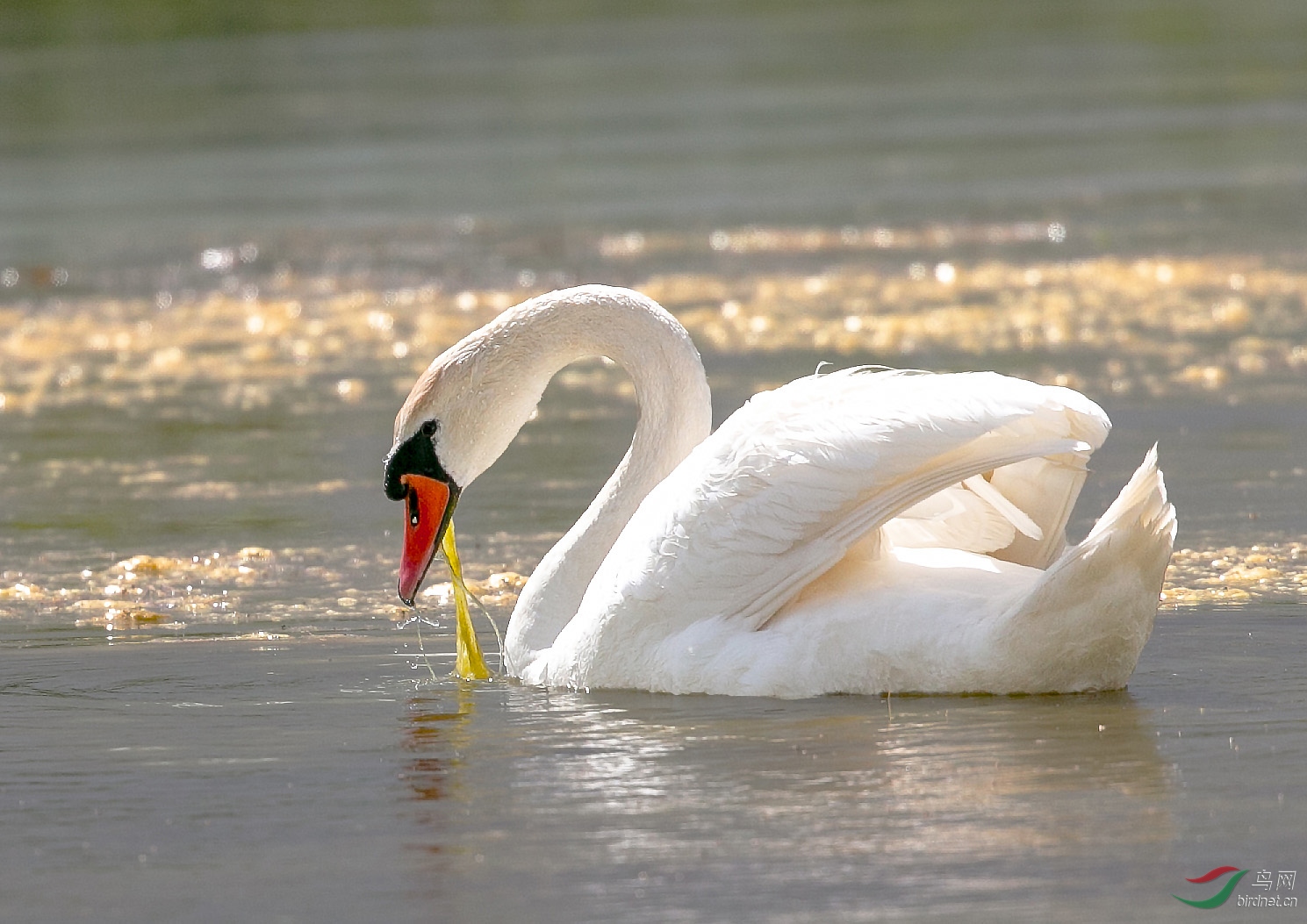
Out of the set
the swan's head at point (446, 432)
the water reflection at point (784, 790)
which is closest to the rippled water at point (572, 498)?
the water reflection at point (784, 790)

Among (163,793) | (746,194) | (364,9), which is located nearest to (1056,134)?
(746,194)

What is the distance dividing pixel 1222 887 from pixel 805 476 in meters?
1.95

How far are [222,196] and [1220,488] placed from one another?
16.8 meters

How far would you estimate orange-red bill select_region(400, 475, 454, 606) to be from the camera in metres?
7.10

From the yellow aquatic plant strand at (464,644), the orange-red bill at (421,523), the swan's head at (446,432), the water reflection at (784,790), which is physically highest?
the swan's head at (446,432)

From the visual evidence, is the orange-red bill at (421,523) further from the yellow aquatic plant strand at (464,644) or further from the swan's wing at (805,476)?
the swan's wing at (805,476)

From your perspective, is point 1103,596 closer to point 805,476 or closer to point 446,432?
point 805,476

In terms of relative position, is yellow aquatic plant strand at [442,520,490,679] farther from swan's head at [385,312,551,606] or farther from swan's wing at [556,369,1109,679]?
swan's wing at [556,369,1109,679]

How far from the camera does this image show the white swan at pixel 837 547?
6.19 meters

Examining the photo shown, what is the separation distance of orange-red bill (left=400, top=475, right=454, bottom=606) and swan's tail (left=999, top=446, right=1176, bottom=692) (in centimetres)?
182

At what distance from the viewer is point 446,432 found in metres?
7.16

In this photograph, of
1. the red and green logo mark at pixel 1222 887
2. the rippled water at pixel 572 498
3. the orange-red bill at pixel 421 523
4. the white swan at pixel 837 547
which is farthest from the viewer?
the orange-red bill at pixel 421 523

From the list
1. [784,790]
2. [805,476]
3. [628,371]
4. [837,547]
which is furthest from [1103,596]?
[628,371]

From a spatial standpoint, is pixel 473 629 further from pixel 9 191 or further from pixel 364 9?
pixel 364 9
